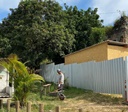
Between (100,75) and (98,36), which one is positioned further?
(98,36)

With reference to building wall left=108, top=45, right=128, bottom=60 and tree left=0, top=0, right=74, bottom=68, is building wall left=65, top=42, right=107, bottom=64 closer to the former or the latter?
building wall left=108, top=45, right=128, bottom=60

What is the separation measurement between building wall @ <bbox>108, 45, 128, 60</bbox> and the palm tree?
792 centimetres

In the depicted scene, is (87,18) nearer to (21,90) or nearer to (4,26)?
(4,26)

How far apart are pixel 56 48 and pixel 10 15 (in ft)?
24.5

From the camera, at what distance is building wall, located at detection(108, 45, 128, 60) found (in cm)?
1686

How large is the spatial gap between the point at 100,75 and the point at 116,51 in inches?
134

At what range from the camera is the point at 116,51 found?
17109 millimetres

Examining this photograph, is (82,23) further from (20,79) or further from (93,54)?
(20,79)

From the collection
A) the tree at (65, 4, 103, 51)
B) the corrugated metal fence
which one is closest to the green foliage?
the tree at (65, 4, 103, 51)

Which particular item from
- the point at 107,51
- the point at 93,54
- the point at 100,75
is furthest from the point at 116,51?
the point at 100,75

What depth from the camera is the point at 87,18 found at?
33.5 metres

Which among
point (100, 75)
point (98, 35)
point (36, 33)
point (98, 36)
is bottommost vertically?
point (100, 75)

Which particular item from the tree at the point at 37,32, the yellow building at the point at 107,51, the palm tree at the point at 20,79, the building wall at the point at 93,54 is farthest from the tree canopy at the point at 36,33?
the palm tree at the point at 20,79

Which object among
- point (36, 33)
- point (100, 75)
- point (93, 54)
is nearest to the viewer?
point (100, 75)
